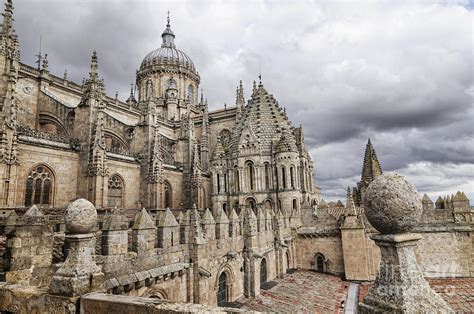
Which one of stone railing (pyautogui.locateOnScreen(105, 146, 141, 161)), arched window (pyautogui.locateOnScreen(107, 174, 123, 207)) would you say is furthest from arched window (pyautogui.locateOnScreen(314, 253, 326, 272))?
stone railing (pyautogui.locateOnScreen(105, 146, 141, 161))

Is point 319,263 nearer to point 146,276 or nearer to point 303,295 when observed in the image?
A: point 303,295

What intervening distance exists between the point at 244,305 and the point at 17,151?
15992 millimetres

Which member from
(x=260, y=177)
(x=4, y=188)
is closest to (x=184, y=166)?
(x=260, y=177)

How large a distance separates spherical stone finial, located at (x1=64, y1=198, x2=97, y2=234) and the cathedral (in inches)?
0.8

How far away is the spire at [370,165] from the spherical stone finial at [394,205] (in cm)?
3448

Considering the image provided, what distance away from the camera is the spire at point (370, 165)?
115 ft

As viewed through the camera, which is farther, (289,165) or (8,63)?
(289,165)

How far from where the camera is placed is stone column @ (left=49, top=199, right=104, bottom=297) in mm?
5145

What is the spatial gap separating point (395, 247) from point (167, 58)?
56588mm

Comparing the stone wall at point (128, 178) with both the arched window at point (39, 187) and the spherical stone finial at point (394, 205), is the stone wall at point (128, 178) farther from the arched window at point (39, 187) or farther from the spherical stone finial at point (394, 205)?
the spherical stone finial at point (394, 205)

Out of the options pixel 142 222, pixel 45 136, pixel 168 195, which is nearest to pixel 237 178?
pixel 168 195

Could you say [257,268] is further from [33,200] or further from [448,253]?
[448,253]

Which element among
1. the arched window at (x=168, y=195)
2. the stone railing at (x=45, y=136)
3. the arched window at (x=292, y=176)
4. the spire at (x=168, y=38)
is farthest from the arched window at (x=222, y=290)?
the spire at (x=168, y=38)

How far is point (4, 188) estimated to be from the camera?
16.7m
